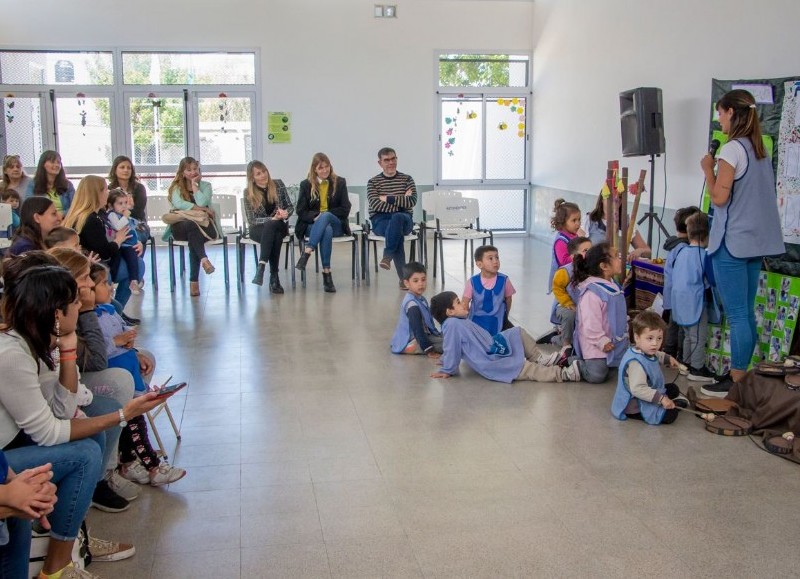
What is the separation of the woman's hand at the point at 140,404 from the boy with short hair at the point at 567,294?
3158 millimetres

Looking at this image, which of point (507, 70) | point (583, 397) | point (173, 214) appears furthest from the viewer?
A: point (507, 70)

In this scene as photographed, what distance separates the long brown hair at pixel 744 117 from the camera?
458cm

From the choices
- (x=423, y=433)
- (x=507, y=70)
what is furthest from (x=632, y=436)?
(x=507, y=70)

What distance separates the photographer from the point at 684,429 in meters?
4.34

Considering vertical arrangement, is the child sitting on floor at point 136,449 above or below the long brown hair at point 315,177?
below

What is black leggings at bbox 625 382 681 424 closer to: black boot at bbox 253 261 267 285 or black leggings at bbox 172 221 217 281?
black boot at bbox 253 261 267 285

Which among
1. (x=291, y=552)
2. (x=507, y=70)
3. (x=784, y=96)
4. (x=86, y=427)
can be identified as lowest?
(x=291, y=552)

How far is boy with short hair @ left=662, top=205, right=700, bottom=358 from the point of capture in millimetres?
5305

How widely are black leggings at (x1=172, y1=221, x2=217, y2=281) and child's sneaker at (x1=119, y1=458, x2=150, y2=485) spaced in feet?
14.8

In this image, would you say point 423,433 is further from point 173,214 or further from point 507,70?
point 507,70

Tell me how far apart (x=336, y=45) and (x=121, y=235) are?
5.49 m

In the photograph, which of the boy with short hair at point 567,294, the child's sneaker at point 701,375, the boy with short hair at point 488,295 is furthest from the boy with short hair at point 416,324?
the child's sneaker at point 701,375

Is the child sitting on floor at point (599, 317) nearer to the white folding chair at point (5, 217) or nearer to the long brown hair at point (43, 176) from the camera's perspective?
the white folding chair at point (5, 217)

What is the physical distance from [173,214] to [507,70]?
5628 mm
